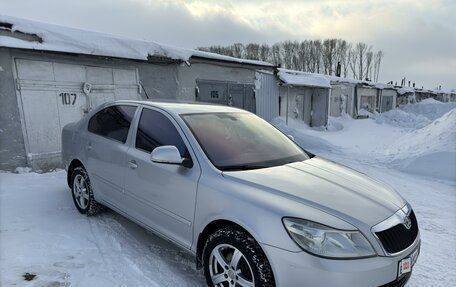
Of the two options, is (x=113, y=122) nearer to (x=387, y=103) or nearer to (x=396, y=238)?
(x=396, y=238)

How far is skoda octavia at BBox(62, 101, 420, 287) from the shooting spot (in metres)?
2.21

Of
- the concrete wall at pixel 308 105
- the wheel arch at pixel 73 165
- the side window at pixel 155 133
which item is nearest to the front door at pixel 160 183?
the side window at pixel 155 133

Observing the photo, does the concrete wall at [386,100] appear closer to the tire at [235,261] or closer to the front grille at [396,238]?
the front grille at [396,238]

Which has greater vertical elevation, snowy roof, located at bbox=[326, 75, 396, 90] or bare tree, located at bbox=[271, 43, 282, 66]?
bare tree, located at bbox=[271, 43, 282, 66]

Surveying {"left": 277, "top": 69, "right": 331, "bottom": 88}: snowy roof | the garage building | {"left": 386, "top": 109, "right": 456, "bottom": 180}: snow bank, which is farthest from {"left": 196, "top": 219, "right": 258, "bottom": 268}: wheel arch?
{"left": 277, "top": 69, "right": 331, "bottom": 88}: snowy roof

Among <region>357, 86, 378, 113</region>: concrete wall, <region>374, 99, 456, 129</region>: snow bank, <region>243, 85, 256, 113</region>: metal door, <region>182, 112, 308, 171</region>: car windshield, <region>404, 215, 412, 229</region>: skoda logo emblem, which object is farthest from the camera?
<region>357, 86, 378, 113</region>: concrete wall

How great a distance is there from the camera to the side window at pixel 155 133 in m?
3.22

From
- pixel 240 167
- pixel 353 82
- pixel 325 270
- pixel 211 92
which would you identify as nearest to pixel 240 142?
pixel 240 167

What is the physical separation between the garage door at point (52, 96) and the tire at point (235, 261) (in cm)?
571

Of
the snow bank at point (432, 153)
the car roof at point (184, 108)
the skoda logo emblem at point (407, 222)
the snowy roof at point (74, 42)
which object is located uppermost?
the snowy roof at point (74, 42)

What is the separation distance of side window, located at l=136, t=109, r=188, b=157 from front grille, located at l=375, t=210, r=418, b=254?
1730 mm

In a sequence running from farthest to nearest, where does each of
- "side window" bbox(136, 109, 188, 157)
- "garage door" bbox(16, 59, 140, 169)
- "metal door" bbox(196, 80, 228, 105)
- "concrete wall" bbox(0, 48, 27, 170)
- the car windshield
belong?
"metal door" bbox(196, 80, 228, 105) → "garage door" bbox(16, 59, 140, 169) → "concrete wall" bbox(0, 48, 27, 170) → "side window" bbox(136, 109, 188, 157) → the car windshield

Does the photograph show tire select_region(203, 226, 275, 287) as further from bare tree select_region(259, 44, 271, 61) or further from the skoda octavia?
bare tree select_region(259, 44, 271, 61)

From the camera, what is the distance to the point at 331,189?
8.81 feet
